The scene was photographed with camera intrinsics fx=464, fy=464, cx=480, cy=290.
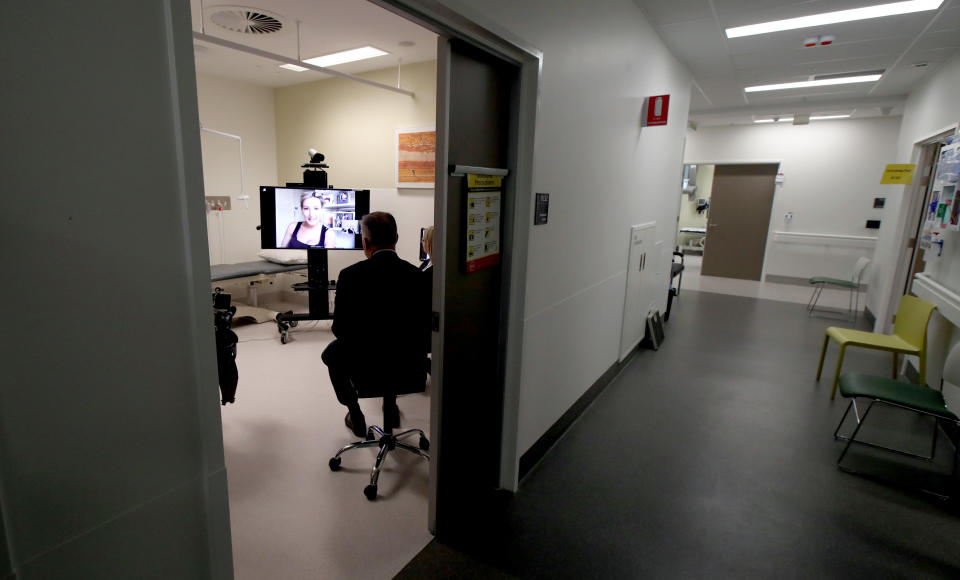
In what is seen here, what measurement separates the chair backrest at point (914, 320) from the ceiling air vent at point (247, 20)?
5.26 m

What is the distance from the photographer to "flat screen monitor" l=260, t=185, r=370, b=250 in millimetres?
4516

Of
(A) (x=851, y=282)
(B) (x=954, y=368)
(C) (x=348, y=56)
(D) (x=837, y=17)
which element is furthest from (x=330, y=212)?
(A) (x=851, y=282)

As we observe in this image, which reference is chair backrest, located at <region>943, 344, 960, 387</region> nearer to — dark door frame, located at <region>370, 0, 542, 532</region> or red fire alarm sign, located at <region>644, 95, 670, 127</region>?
red fire alarm sign, located at <region>644, 95, 670, 127</region>

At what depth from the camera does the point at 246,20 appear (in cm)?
370

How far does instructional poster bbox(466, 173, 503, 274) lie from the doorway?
312 inches

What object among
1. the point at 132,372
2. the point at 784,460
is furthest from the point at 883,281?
the point at 132,372

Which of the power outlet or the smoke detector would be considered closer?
the smoke detector

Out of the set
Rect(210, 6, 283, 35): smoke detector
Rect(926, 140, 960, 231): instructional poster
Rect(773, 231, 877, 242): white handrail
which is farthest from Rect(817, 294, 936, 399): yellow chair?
Rect(210, 6, 283, 35): smoke detector

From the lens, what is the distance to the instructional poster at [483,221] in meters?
1.93

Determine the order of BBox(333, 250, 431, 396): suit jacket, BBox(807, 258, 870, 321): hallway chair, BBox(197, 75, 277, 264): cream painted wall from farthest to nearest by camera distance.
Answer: BBox(807, 258, 870, 321): hallway chair → BBox(197, 75, 277, 264): cream painted wall → BBox(333, 250, 431, 396): suit jacket

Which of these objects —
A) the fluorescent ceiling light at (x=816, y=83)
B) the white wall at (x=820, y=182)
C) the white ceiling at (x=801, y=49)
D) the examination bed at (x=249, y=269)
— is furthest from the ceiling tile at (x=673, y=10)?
the white wall at (x=820, y=182)

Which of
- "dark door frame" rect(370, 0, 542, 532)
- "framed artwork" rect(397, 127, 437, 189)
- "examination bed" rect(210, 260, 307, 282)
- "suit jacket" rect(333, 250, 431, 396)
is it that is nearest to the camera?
"dark door frame" rect(370, 0, 542, 532)

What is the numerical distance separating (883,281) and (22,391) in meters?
7.53

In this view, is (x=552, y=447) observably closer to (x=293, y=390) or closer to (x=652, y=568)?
(x=652, y=568)
